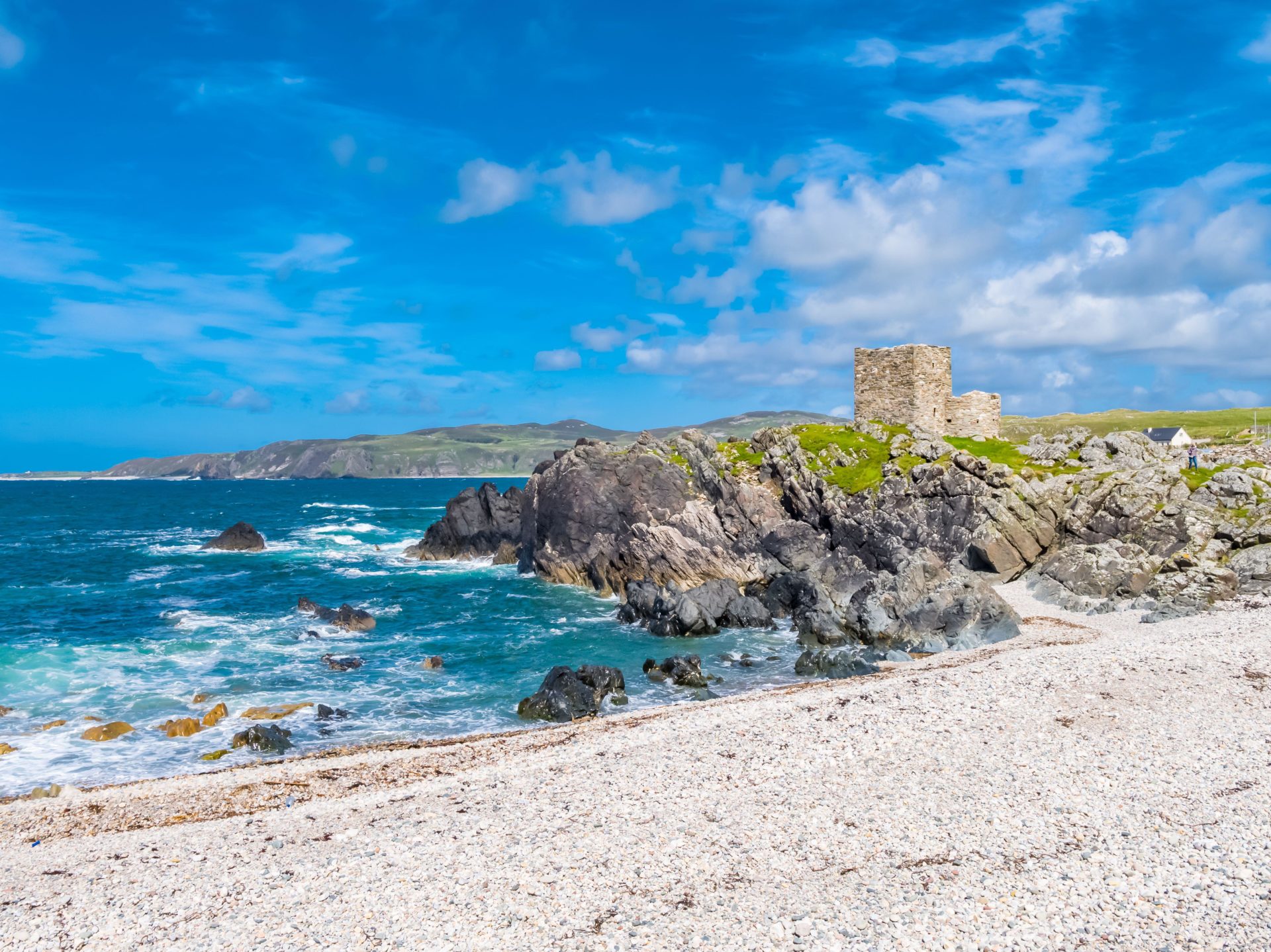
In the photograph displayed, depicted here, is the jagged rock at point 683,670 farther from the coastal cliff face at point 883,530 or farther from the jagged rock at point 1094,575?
the jagged rock at point 1094,575

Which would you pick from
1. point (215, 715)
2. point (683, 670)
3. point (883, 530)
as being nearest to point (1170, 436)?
point (883, 530)

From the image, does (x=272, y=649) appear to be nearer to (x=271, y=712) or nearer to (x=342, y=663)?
(x=342, y=663)

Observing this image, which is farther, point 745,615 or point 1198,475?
point 1198,475

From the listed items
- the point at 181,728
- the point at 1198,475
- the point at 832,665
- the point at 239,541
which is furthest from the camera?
the point at 239,541

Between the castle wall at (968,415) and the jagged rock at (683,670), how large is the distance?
3602 centimetres

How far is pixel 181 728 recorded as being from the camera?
2403 centimetres

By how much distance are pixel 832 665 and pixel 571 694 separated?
31.0 ft

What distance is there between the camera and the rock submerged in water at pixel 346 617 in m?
38.6

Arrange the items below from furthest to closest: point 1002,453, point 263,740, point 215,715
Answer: point 1002,453
point 215,715
point 263,740

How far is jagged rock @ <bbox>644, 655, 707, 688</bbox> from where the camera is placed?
2783cm

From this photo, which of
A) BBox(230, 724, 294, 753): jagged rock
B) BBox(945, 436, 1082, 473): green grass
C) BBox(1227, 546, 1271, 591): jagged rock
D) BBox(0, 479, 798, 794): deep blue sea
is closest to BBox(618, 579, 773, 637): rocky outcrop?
BBox(0, 479, 798, 794): deep blue sea

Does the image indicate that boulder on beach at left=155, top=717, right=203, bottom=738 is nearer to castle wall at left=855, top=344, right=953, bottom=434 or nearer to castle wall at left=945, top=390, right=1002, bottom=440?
castle wall at left=855, top=344, right=953, bottom=434

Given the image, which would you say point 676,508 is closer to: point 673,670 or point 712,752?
point 673,670

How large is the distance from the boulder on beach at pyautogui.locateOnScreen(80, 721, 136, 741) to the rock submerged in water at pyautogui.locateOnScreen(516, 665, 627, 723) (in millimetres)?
11575
